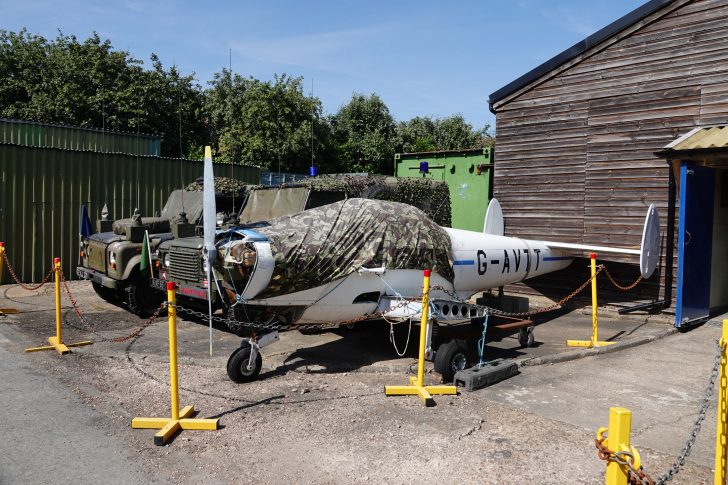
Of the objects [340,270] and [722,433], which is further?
[340,270]

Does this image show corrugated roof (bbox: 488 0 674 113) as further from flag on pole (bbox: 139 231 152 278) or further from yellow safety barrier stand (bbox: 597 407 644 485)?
yellow safety barrier stand (bbox: 597 407 644 485)

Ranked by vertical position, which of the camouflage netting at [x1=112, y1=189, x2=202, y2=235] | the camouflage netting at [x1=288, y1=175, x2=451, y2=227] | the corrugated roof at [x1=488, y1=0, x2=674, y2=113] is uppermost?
the corrugated roof at [x1=488, y1=0, x2=674, y2=113]

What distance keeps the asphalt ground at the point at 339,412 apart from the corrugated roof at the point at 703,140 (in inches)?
122

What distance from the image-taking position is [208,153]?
5.98 m

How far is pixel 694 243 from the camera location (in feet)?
31.7

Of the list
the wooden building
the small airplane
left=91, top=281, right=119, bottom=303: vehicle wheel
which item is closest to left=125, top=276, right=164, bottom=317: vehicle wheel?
left=91, top=281, right=119, bottom=303: vehicle wheel

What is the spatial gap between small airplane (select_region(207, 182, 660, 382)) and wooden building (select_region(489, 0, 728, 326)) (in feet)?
14.5

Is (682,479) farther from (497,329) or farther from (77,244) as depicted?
(77,244)

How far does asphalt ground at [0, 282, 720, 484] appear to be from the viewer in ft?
14.4

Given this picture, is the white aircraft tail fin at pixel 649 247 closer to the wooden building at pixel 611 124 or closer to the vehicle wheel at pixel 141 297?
the wooden building at pixel 611 124

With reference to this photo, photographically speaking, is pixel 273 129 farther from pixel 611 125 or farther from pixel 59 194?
pixel 611 125

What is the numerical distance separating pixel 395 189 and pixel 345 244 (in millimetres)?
4484

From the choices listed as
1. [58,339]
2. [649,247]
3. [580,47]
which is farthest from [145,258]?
[580,47]

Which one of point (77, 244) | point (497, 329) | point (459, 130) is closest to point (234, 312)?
point (497, 329)
